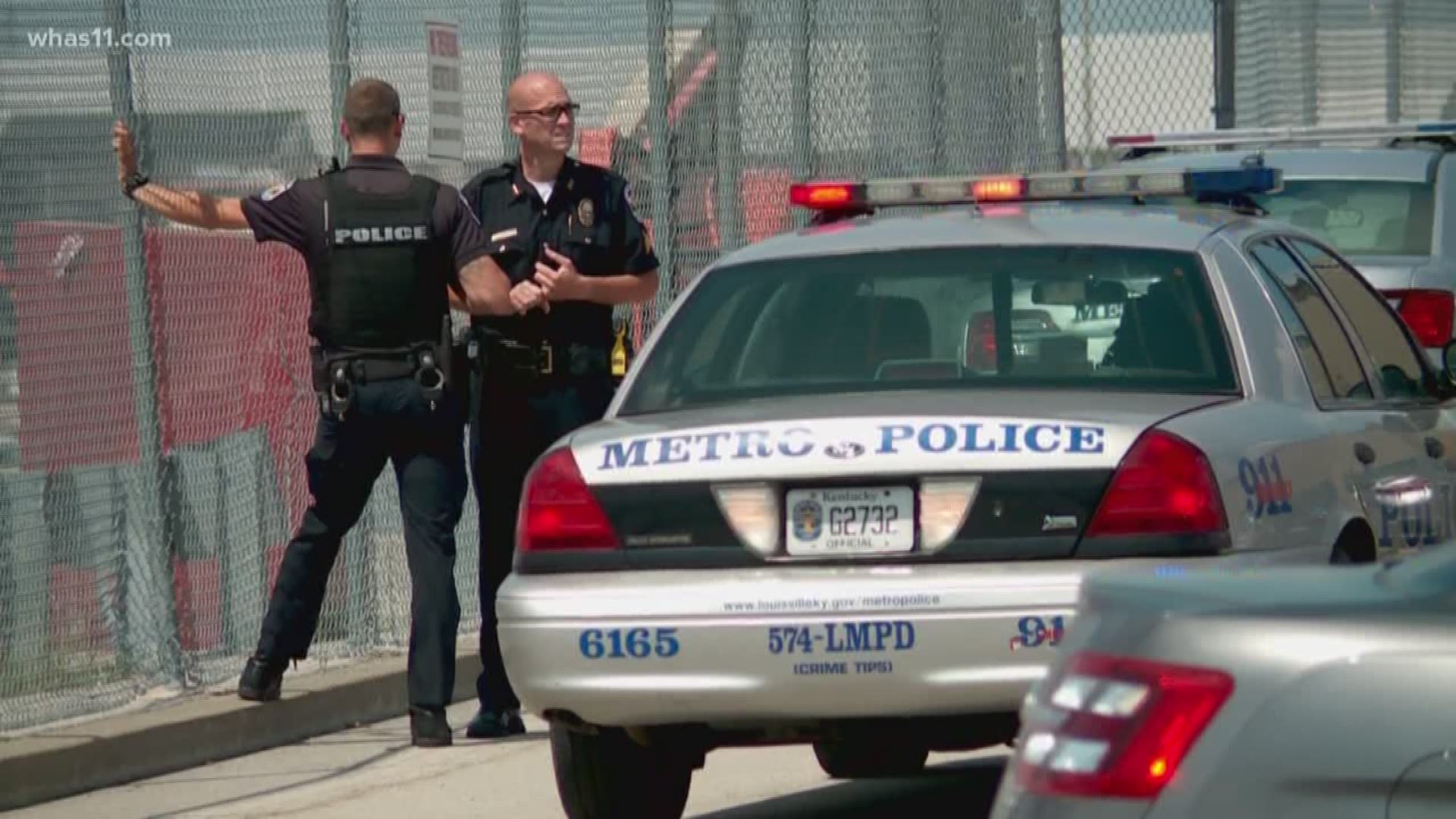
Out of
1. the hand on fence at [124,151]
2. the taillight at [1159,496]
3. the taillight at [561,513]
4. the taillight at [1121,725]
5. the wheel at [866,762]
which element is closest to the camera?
the taillight at [1121,725]

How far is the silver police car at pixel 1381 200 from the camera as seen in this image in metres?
11.4

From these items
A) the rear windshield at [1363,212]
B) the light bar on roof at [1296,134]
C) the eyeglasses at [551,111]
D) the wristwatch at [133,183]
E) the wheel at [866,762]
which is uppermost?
the eyeglasses at [551,111]

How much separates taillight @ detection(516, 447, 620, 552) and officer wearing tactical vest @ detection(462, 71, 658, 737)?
239cm

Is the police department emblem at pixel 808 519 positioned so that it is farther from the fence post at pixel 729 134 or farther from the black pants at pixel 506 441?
the fence post at pixel 729 134

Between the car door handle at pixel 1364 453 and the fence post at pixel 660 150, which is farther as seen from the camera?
the fence post at pixel 660 150

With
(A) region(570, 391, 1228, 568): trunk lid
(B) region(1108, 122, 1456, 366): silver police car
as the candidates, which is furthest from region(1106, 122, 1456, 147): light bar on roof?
(A) region(570, 391, 1228, 568): trunk lid


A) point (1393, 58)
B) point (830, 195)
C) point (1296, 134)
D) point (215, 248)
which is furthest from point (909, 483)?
point (1393, 58)

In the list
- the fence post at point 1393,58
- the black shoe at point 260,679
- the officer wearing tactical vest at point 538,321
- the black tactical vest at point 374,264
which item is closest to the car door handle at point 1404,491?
the officer wearing tactical vest at point 538,321

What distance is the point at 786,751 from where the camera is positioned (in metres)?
8.60

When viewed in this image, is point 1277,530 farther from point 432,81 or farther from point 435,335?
point 432,81

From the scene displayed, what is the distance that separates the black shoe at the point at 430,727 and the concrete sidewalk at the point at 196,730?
25.8 inches

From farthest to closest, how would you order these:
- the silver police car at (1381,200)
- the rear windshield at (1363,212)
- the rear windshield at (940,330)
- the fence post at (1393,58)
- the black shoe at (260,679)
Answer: the fence post at (1393,58)
the rear windshield at (1363,212)
the silver police car at (1381,200)
the black shoe at (260,679)
the rear windshield at (940,330)

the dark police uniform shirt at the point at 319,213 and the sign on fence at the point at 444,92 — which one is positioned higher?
the sign on fence at the point at 444,92

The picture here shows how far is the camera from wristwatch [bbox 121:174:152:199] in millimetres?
8523
